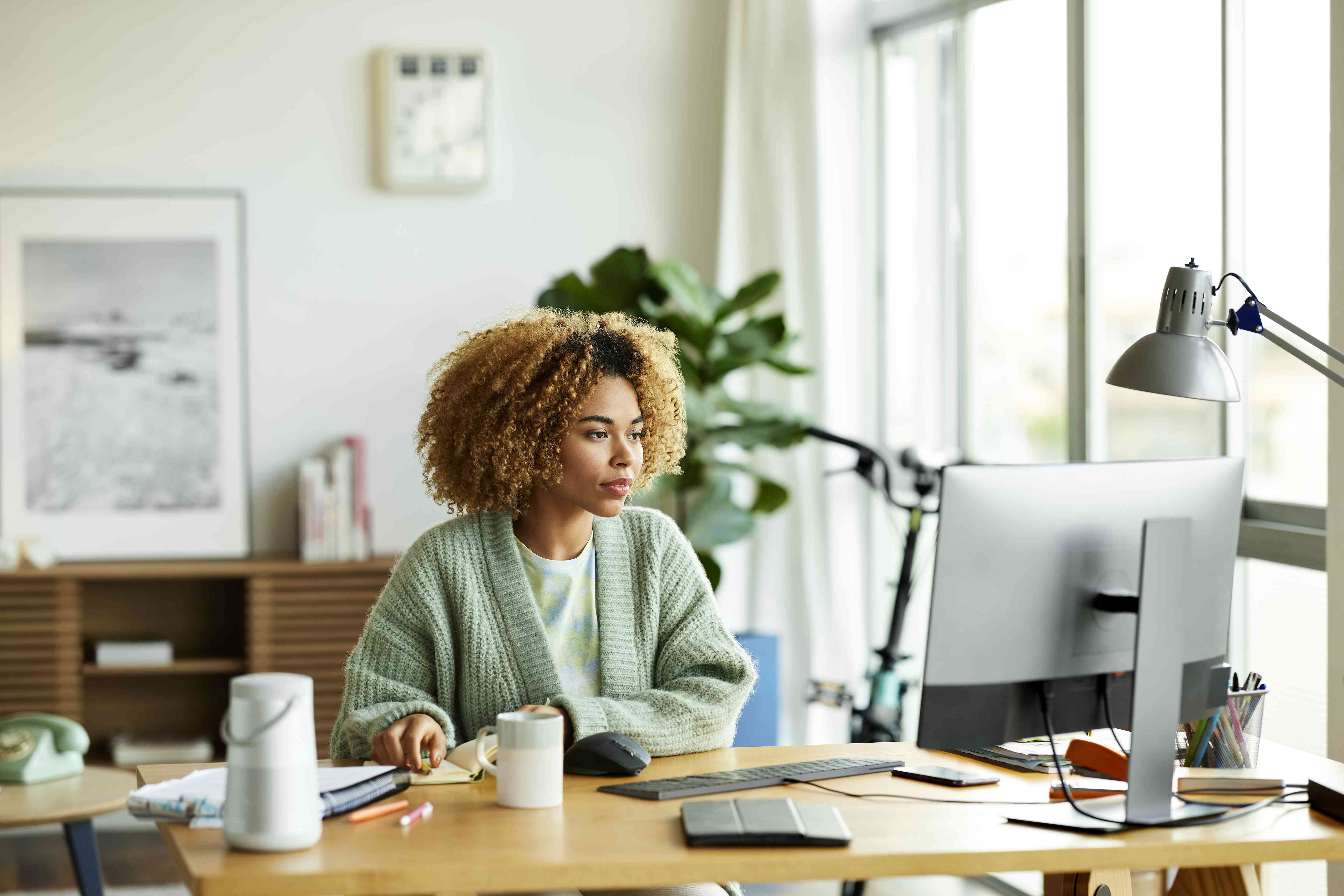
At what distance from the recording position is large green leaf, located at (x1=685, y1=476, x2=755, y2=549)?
139 inches

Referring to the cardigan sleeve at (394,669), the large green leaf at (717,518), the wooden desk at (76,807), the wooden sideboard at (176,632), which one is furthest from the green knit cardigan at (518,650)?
the wooden sideboard at (176,632)

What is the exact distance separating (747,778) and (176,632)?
9.13ft

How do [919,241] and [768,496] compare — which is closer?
[768,496]

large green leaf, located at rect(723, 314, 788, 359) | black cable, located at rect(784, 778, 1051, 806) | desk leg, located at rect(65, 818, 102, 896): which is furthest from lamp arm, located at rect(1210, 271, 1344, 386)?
desk leg, located at rect(65, 818, 102, 896)

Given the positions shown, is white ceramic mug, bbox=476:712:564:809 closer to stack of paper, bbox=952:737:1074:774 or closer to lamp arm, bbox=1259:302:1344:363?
stack of paper, bbox=952:737:1074:774

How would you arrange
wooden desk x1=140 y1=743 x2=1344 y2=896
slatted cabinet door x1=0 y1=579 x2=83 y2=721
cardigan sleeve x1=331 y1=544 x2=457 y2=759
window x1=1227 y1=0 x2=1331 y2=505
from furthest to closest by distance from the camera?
1. slatted cabinet door x1=0 y1=579 x2=83 y2=721
2. window x1=1227 y1=0 x2=1331 y2=505
3. cardigan sleeve x1=331 y1=544 x2=457 y2=759
4. wooden desk x1=140 y1=743 x2=1344 y2=896

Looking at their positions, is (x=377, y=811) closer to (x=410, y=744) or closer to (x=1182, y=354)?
(x=410, y=744)

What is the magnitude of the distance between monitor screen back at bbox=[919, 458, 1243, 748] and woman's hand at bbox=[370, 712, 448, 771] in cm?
→ 63

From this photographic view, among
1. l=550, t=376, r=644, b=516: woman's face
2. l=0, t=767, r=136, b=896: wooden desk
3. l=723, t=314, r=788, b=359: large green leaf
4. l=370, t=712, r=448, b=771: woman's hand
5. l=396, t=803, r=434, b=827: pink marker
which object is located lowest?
l=0, t=767, r=136, b=896: wooden desk

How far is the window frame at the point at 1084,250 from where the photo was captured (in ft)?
8.62

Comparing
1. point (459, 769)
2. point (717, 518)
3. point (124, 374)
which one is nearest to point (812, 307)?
point (717, 518)

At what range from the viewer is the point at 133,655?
375 cm

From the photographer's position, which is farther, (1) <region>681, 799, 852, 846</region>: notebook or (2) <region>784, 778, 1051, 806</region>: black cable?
(2) <region>784, 778, 1051, 806</region>: black cable

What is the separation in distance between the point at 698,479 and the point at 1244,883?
7.19 feet
